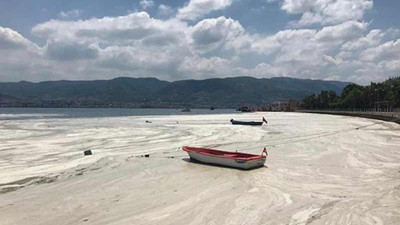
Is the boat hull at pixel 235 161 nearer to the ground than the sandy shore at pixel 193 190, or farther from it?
farther from it

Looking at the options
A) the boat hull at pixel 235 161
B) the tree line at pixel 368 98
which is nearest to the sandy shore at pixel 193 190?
the boat hull at pixel 235 161

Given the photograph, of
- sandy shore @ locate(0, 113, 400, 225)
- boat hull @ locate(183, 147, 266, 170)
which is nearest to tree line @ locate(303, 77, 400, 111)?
sandy shore @ locate(0, 113, 400, 225)

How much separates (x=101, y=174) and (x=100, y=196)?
522 centimetres

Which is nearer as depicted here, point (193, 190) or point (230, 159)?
point (193, 190)

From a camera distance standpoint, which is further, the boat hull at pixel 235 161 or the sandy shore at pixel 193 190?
the boat hull at pixel 235 161

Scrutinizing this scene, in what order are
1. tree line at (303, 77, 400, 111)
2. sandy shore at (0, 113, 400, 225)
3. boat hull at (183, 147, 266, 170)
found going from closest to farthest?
sandy shore at (0, 113, 400, 225)
boat hull at (183, 147, 266, 170)
tree line at (303, 77, 400, 111)

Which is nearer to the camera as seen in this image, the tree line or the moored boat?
the moored boat

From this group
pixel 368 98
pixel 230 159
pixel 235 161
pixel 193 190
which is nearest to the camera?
pixel 193 190

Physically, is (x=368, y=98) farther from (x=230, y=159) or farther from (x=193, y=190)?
(x=193, y=190)

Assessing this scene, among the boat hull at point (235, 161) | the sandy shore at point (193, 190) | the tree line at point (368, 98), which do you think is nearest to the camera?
the sandy shore at point (193, 190)

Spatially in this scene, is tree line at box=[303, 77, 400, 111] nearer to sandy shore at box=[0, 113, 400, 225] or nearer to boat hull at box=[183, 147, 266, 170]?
sandy shore at box=[0, 113, 400, 225]

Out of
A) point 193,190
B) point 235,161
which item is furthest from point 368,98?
point 193,190

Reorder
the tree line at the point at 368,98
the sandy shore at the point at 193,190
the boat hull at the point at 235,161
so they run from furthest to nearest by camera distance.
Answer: the tree line at the point at 368,98, the boat hull at the point at 235,161, the sandy shore at the point at 193,190

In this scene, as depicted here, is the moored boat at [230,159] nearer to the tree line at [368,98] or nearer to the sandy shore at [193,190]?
the sandy shore at [193,190]
